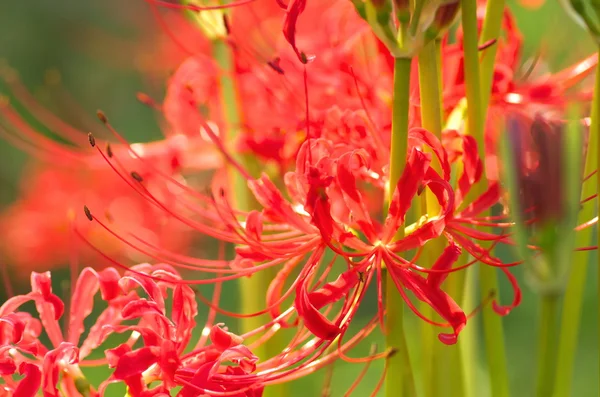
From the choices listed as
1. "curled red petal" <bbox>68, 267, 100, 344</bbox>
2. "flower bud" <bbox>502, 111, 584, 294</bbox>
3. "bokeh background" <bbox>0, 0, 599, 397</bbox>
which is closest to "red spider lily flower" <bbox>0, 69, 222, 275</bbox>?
"bokeh background" <bbox>0, 0, 599, 397</bbox>

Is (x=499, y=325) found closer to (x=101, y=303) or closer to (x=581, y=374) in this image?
(x=581, y=374)

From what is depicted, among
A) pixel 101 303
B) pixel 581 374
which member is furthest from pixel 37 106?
pixel 581 374

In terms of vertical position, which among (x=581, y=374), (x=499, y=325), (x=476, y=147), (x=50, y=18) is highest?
(x=50, y=18)

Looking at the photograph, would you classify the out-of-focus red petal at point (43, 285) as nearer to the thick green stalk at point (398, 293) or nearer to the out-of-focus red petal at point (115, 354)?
the out-of-focus red petal at point (115, 354)

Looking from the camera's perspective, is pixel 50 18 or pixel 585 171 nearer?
pixel 585 171

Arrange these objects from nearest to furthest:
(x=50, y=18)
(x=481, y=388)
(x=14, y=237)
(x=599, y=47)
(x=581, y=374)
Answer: (x=599, y=47), (x=481, y=388), (x=581, y=374), (x=14, y=237), (x=50, y=18)

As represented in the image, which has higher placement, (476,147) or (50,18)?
(50,18)

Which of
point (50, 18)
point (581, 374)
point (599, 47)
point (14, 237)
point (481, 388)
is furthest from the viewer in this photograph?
point (50, 18)
